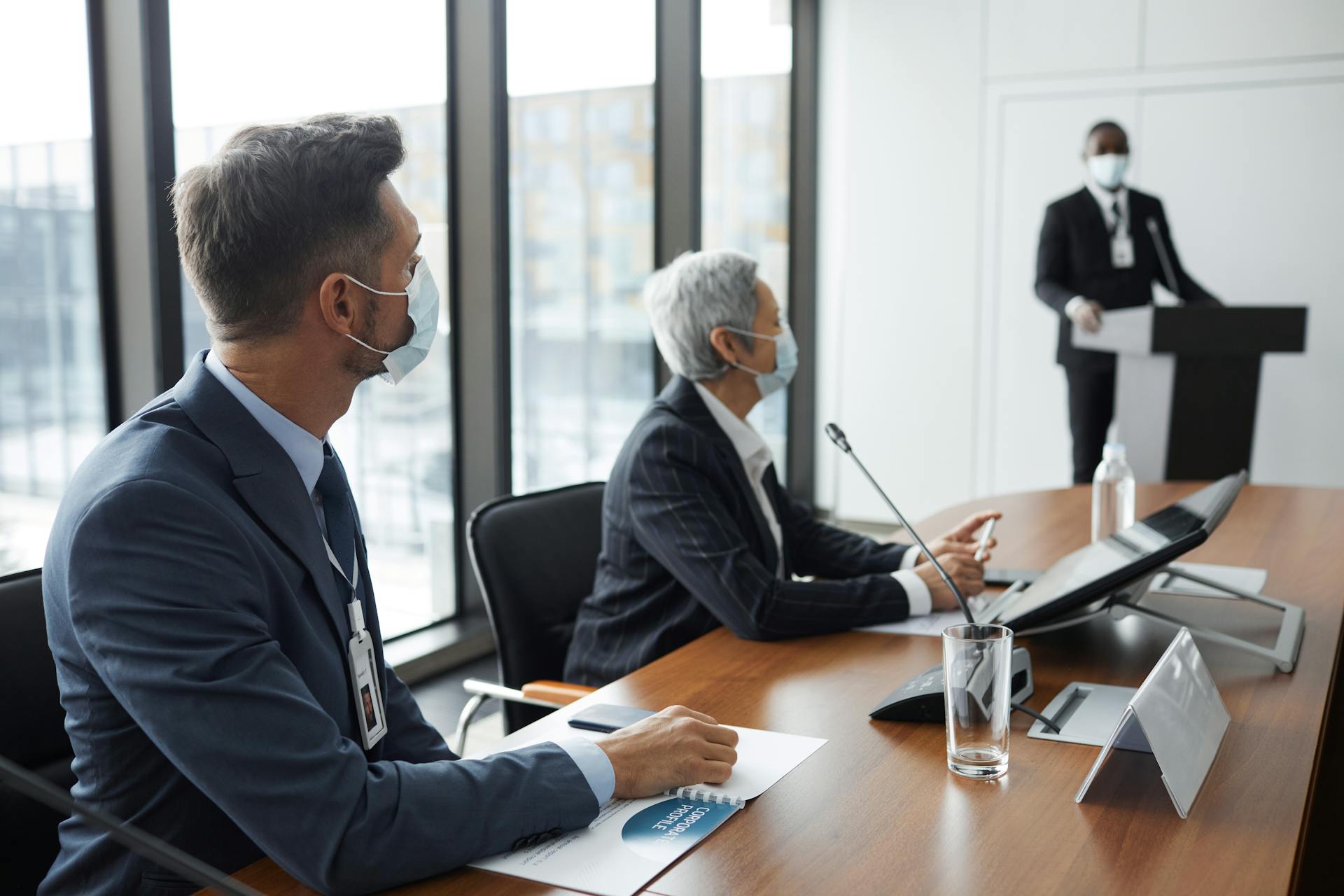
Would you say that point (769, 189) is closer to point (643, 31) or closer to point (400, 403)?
point (643, 31)

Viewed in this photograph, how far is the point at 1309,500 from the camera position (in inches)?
112

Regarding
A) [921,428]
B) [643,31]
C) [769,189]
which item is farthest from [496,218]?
[921,428]

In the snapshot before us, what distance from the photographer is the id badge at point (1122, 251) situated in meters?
4.91

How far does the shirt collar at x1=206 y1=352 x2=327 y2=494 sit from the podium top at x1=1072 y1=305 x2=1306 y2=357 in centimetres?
329

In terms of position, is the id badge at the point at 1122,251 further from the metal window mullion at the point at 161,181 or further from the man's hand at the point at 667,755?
the man's hand at the point at 667,755

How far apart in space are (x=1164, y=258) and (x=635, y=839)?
449cm

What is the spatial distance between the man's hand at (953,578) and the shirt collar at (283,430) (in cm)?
100

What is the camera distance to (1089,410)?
4977mm

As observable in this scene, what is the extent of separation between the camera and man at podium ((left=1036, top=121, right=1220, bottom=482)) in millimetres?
4887

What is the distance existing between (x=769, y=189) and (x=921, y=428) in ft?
4.72

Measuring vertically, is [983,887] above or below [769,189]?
below

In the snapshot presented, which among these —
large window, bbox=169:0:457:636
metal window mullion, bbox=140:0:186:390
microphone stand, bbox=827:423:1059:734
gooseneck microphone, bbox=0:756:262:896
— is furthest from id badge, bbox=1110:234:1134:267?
gooseneck microphone, bbox=0:756:262:896

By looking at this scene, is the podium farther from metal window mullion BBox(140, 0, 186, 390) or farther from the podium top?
metal window mullion BBox(140, 0, 186, 390)

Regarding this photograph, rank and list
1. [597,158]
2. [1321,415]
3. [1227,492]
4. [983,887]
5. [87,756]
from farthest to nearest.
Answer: [1321,415]
[597,158]
[1227,492]
[87,756]
[983,887]
